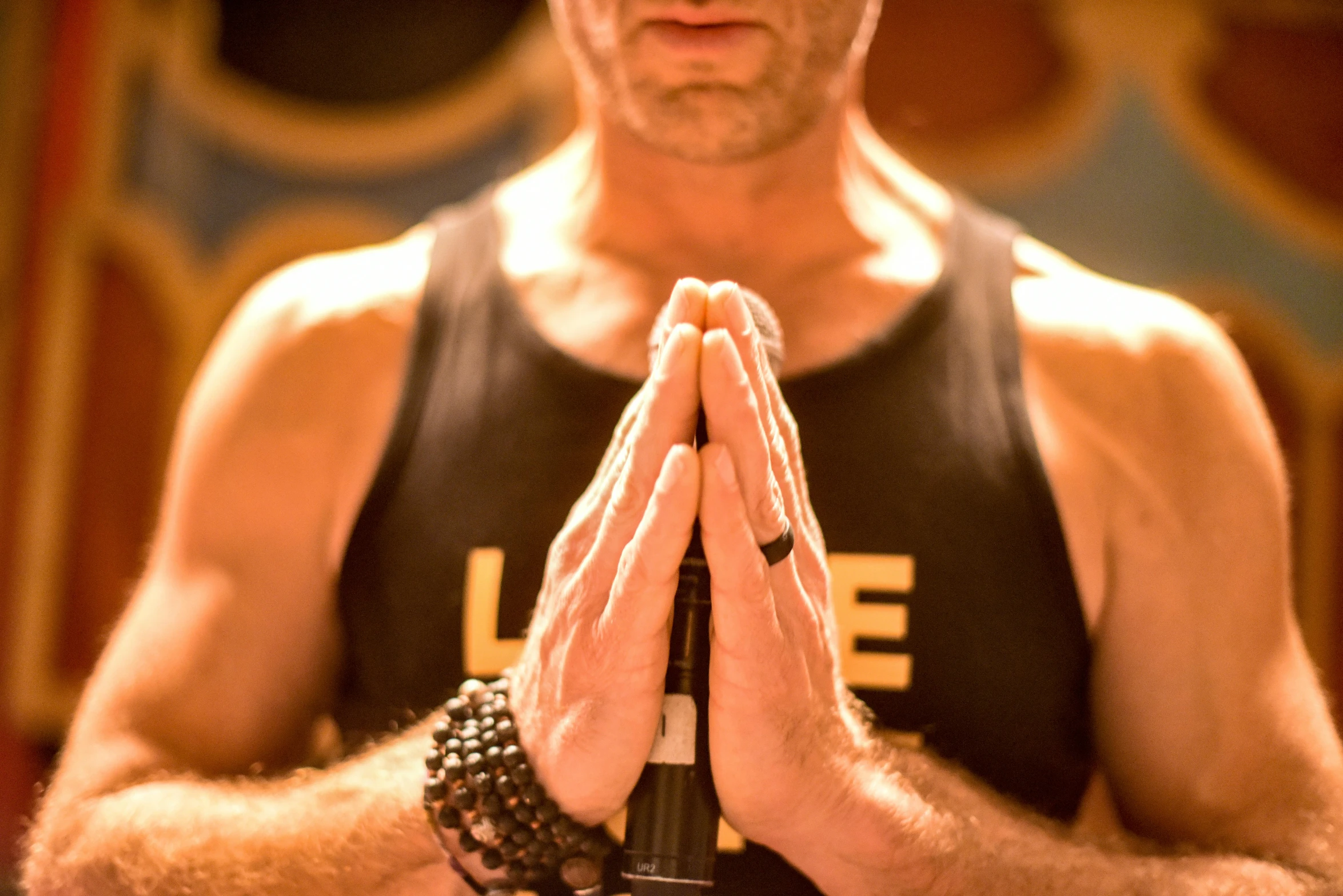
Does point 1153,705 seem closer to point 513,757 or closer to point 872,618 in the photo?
point 872,618

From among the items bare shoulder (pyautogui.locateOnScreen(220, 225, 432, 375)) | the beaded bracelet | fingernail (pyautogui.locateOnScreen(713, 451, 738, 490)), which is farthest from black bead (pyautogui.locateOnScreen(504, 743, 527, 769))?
bare shoulder (pyautogui.locateOnScreen(220, 225, 432, 375))

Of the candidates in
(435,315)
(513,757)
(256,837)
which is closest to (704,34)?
(435,315)

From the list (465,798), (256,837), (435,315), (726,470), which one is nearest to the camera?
(726,470)

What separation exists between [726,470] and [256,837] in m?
0.45

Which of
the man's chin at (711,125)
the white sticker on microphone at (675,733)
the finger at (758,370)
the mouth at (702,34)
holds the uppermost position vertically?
the mouth at (702,34)

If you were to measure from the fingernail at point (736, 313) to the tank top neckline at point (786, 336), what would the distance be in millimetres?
244

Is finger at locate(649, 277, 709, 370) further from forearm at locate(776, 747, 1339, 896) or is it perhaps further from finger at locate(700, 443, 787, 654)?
forearm at locate(776, 747, 1339, 896)

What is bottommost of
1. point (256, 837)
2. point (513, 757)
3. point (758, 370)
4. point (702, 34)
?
point (256, 837)

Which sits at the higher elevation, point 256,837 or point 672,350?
point 672,350

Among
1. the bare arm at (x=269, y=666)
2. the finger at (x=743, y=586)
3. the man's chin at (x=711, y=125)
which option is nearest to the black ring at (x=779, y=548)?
the finger at (x=743, y=586)

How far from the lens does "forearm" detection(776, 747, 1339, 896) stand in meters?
0.75

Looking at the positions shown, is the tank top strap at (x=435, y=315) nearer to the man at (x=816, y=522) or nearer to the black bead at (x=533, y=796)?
the man at (x=816, y=522)

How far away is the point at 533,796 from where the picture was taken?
2.35ft

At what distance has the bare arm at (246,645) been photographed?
0.83 m
